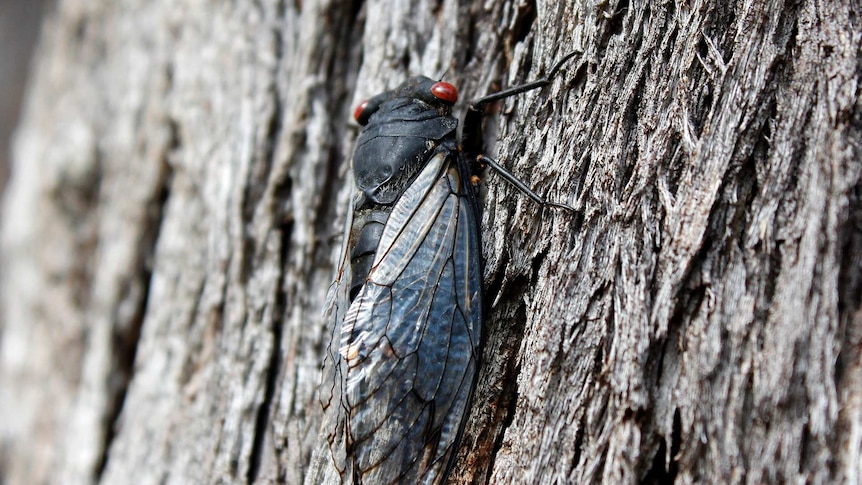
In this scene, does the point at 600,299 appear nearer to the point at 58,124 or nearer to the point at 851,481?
the point at 851,481

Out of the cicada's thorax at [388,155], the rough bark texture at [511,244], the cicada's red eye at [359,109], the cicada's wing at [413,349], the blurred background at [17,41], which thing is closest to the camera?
the rough bark texture at [511,244]

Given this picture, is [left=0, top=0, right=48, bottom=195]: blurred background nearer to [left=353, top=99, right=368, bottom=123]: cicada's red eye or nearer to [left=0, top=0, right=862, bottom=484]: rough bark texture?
[left=0, top=0, right=862, bottom=484]: rough bark texture

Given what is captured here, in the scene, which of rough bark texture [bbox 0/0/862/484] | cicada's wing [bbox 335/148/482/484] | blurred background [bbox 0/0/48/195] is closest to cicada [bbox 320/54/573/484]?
cicada's wing [bbox 335/148/482/484]

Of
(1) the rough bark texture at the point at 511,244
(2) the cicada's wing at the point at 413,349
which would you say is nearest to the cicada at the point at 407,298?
(2) the cicada's wing at the point at 413,349

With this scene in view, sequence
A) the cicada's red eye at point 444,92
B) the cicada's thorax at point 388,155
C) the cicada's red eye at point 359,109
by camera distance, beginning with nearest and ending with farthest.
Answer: the cicada's thorax at point 388,155, the cicada's red eye at point 444,92, the cicada's red eye at point 359,109

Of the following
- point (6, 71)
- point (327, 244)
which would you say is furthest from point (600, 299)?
point (6, 71)

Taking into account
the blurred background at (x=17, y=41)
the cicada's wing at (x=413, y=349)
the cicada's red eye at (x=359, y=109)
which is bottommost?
the cicada's wing at (x=413, y=349)

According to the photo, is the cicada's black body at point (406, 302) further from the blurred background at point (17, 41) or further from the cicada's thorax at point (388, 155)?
the blurred background at point (17, 41)

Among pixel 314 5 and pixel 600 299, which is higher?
pixel 314 5
